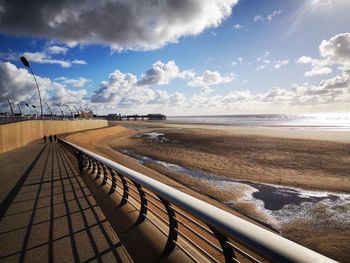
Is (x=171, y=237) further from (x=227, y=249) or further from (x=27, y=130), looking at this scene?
(x=27, y=130)

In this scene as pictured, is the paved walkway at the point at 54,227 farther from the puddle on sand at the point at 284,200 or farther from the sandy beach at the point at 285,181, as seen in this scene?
the puddle on sand at the point at 284,200

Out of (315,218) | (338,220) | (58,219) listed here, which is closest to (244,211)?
(315,218)

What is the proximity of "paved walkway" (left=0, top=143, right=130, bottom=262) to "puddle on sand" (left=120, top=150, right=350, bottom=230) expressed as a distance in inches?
247

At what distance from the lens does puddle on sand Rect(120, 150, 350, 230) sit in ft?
36.1

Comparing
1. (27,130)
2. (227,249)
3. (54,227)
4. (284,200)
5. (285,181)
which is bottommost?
(285,181)

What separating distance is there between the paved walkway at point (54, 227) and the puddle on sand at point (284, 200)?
6279 mm

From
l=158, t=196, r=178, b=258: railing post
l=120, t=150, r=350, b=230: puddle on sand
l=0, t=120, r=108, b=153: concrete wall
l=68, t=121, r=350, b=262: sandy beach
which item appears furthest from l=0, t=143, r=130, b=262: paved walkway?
l=0, t=120, r=108, b=153: concrete wall

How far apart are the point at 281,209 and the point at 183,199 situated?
962cm

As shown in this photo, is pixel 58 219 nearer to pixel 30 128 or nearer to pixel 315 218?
pixel 315 218

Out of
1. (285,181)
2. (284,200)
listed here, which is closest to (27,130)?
(285,181)

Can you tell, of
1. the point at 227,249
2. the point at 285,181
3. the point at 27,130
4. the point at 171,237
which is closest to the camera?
the point at 227,249

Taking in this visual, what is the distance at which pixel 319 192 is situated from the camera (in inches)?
566

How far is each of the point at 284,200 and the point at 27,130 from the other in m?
32.4

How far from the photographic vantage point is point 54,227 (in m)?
6.07
